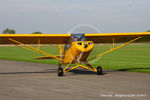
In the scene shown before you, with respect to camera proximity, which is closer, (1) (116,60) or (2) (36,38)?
(2) (36,38)

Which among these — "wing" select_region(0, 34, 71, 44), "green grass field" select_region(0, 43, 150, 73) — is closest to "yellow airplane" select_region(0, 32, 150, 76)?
"wing" select_region(0, 34, 71, 44)

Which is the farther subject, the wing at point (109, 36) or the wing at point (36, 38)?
→ the wing at point (109, 36)

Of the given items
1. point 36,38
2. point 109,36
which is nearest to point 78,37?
point 109,36

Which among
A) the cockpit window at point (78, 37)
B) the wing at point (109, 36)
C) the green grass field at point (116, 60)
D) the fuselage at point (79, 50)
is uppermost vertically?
the wing at point (109, 36)

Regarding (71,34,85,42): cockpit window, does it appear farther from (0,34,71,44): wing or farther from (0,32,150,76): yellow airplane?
(0,34,71,44): wing

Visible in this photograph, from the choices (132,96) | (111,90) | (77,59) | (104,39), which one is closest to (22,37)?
(77,59)

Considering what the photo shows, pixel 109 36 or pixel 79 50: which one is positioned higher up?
pixel 109 36

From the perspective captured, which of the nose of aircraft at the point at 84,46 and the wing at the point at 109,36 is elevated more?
the wing at the point at 109,36

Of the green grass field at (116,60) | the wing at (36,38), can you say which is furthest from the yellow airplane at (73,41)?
the green grass field at (116,60)

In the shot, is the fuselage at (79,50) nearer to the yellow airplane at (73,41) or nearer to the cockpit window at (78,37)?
the yellow airplane at (73,41)

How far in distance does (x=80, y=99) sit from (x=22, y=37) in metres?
7.94

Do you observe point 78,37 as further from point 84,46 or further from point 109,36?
point 109,36

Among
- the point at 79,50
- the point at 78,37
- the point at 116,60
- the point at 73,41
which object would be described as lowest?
the point at 116,60

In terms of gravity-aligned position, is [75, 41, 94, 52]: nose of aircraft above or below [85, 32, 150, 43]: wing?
below
